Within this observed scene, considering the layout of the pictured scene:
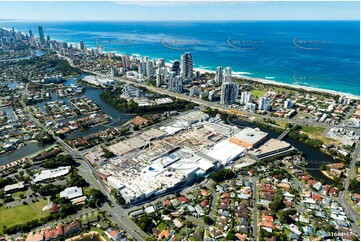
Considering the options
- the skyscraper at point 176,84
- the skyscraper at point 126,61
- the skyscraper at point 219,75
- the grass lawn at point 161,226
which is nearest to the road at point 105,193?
the grass lawn at point 161,226

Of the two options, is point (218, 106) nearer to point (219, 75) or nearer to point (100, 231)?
point (219, 75)

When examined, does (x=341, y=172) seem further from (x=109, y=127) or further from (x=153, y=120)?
(x=109, y=127)

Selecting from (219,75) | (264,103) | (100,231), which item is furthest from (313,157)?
(219,75)

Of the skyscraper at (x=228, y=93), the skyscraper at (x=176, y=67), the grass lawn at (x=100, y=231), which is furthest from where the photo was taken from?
the skyscraper at (x=176, y=67)

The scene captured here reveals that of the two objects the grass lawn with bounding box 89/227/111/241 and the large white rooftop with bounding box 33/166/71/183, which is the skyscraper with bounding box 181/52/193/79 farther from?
the grass lawn with bounding box 89/227/111/241

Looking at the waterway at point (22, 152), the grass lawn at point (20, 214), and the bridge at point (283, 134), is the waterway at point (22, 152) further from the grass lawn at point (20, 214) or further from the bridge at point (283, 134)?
the bridge at point (283, 134)

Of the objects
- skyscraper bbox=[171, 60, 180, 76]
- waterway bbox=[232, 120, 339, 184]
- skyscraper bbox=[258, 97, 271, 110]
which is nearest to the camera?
waterway bbox=[232, 120, 339, 184]

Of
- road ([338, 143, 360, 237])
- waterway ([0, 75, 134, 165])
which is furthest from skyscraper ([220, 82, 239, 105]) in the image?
road ([338, 143, 360, 237])
